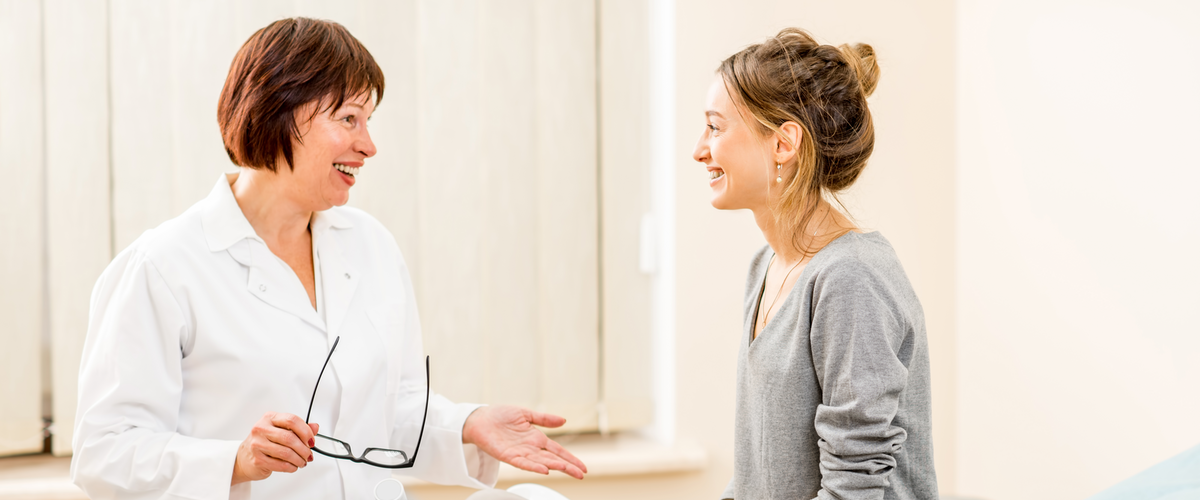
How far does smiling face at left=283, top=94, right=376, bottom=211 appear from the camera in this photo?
128 centimetres

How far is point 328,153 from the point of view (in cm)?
128

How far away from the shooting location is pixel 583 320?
2.14 m

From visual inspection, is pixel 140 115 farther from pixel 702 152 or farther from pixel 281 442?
pixel 702 152

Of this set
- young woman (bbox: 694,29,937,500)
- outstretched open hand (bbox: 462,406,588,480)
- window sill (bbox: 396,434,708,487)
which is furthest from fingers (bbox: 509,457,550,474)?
window sill (bbox: 396,434,708,487)

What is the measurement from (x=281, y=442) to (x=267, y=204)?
455mm

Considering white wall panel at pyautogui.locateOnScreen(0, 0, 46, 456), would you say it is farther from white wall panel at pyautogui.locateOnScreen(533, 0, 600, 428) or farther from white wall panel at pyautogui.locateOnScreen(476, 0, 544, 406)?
white wall panel at pyautogui.locateOnScreen(533, 0, 600, 428)

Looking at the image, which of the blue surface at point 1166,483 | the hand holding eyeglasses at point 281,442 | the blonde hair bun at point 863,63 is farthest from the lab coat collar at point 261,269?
the blue surface at point 1166,483

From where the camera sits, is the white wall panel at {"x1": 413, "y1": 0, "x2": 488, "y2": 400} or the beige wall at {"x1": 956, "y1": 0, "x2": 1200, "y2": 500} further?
the white wall panel at {"x1": 413, "y1": 0, "x2": 488, "y2": 400}

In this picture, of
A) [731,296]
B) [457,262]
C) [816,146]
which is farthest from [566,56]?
[816,146]

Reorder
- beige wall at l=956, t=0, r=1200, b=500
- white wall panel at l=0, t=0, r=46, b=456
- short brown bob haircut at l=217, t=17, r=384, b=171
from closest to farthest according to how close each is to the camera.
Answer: short brown bob haircut at l=217, t=17, r=384, b=171 < beige wall at l=956, t=0, r=1200, b=500 < white wall panel at l=0, t=0, r=46, b=456

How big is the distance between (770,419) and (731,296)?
991mm

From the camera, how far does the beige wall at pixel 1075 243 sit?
1681 mm

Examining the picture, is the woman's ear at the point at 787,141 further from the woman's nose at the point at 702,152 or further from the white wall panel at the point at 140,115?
Result: the white wall panel at the point at 140,115

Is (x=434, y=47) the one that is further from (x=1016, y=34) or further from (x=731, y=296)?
(x=1016, y=34)
